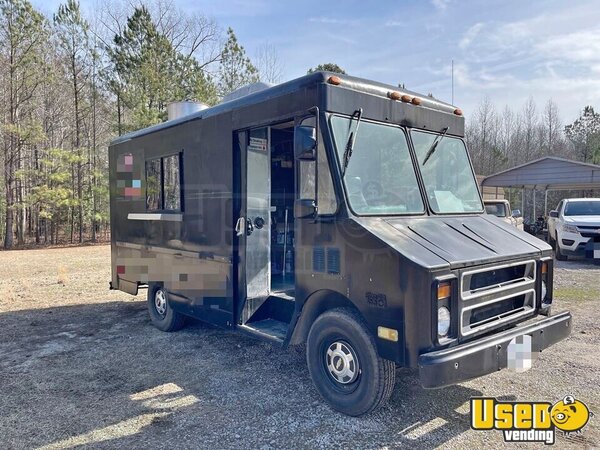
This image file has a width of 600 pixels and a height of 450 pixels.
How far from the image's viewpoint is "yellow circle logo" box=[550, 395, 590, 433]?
334 cm

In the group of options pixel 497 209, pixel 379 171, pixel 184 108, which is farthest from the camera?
pixel 497 209

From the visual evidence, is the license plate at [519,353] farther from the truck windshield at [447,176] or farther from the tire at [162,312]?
the tire at [162,312]

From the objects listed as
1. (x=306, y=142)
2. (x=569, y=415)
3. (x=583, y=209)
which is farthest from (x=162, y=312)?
(x=583, y=209)

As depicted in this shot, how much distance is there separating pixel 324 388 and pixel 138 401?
5.44 feet

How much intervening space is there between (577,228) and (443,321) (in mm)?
10350

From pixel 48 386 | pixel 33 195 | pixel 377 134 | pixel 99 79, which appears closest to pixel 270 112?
pixel 377 134

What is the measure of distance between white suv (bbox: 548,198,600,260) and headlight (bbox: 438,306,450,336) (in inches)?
404

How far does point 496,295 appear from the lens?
11.0ft

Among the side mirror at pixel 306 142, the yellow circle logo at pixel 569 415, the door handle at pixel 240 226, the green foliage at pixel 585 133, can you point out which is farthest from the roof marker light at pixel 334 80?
the green foliage at pixel 585 133

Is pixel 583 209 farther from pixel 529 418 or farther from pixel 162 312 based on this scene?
pixel 162 312

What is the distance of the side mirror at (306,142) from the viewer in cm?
344

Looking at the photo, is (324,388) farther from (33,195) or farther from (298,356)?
(33,195)

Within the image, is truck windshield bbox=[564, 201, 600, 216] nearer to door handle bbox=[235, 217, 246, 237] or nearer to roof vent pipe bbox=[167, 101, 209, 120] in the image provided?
roof vent pipe bbox=[167, 101, 209, 120]

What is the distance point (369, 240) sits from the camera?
317 cm
